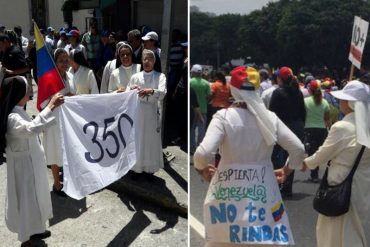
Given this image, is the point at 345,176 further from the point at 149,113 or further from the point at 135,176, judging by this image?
the point at 135,176

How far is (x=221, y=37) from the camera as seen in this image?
4.10m

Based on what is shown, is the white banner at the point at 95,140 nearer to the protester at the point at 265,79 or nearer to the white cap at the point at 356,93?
the protester at the point at 265,79

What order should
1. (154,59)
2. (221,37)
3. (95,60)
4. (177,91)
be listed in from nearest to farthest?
(221,37), (154,59), (177,91), (95,60)

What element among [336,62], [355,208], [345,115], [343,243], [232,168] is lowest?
[343,243]

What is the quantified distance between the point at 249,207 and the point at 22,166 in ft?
7.40

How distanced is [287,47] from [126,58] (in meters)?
2.32

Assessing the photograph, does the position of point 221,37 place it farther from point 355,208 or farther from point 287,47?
point 355,208

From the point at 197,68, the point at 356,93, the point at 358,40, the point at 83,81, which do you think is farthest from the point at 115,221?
the point at 358,40

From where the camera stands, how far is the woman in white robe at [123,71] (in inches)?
231

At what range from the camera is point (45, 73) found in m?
4.82

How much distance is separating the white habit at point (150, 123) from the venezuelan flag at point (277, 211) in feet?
8.67

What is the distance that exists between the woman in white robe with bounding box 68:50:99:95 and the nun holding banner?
318 centimetres

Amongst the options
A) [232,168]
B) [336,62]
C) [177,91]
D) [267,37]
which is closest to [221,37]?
[267,37]

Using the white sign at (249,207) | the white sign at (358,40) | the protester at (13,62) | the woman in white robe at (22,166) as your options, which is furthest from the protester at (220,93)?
the protester at (13,62)
